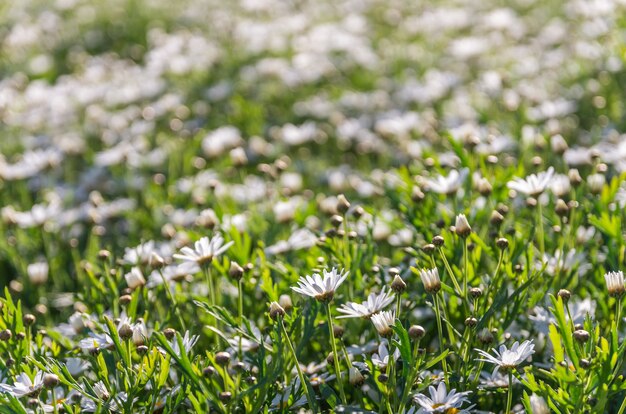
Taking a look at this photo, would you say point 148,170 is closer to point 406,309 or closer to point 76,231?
point 76,231

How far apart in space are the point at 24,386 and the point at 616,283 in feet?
4.59

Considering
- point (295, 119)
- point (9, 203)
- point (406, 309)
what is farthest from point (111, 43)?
point (406, 309)

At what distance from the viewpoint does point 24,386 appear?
6.52ft

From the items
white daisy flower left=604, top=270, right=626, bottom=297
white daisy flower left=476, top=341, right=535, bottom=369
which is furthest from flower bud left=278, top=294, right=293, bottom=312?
white daisy flower left=604, top=270, right=626, bottom=297

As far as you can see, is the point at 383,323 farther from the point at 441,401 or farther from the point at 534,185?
the point at 534,185

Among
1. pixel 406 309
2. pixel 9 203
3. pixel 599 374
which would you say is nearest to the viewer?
pixel 599 374

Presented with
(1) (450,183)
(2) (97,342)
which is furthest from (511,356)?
(2) (97,342)

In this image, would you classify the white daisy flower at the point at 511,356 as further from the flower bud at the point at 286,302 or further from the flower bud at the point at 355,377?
the flower bud at the point at 286,302

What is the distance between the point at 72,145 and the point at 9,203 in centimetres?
58

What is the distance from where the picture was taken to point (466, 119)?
14.2ft

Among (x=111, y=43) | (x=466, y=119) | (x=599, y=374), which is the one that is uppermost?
(x=599, y=374)

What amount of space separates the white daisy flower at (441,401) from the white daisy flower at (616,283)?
404 mm

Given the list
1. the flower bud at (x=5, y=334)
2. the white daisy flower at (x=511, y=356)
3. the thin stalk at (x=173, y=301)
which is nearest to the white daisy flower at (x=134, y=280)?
the thin stalk at (x=173, y=301)

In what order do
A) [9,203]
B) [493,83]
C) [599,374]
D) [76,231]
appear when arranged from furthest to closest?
[493,83] → [9,203] → [76,231] → [599,374]
